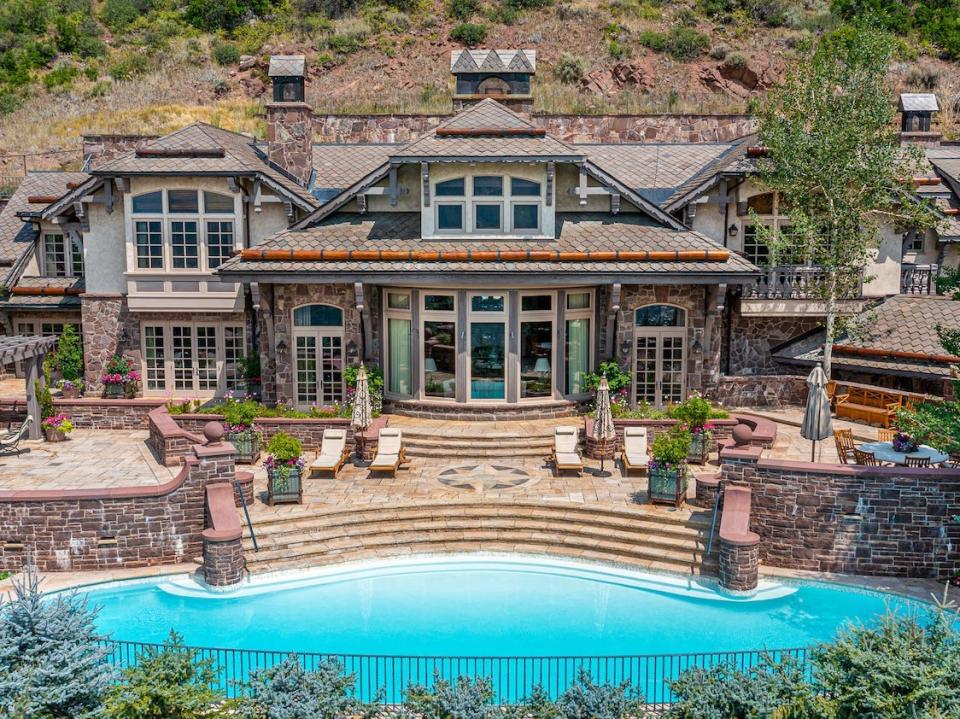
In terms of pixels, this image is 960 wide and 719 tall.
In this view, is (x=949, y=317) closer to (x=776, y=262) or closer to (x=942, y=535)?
(x=776, y=262)

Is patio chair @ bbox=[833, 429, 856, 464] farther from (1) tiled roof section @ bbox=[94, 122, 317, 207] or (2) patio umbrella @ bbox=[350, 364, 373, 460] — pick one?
(1) tiled roof section @ bbox=[94, 122, 317, 207]

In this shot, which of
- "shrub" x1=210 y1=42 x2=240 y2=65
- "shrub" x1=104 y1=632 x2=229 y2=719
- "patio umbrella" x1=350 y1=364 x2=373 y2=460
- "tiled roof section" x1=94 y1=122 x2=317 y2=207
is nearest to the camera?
"shrub" x1=104 y1=632 x2=229 y2=719

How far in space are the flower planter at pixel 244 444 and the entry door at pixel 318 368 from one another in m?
2.99

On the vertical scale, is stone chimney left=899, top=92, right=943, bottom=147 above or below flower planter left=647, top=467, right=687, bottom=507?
above

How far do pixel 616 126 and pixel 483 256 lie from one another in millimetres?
13558

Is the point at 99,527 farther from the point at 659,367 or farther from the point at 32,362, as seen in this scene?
the point at 659,367

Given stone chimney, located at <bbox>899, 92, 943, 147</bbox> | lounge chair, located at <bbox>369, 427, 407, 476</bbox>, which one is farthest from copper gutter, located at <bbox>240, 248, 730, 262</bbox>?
stone chimney, located at <bbox>899, 92, 943, 147</bbox>

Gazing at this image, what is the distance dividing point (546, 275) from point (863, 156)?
8463 millimetres

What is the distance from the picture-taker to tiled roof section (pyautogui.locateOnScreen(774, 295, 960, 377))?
908 inches

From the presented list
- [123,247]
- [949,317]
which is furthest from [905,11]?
[123,247]

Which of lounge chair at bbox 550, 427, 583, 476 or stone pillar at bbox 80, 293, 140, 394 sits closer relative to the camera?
lounge chair at bbox 550, 427, 583, 476

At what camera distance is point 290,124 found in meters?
26.5

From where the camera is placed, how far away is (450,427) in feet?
73.3

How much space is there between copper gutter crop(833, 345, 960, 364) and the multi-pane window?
18467 millimetres
